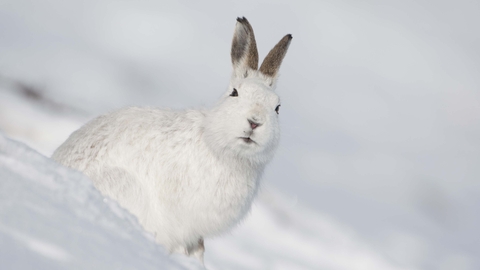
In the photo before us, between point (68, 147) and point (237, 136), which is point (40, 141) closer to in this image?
point (68, 147)

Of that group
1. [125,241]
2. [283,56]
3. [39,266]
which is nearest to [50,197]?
[125,241]

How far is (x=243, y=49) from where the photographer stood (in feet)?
16.4

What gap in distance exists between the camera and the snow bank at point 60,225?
1.68 metres

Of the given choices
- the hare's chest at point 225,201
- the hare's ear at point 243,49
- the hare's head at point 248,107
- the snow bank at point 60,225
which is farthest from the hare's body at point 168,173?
the snow bank at point 60,225

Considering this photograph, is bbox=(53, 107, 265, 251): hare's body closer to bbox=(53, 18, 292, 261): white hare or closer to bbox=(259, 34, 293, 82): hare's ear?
bbox=(53, 18, 292, 261): white hare

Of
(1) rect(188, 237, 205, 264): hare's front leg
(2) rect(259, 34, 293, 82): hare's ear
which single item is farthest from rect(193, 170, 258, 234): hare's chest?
(2) rect(259, 34, 293, 82): hare's ear

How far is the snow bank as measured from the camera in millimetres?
1682

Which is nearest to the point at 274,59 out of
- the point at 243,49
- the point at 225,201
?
the point at 243,49

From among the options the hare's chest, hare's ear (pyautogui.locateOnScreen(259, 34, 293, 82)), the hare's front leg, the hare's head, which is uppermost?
hare's ear (pyautogui.locateOnScreen(259, 34, 293, 82))

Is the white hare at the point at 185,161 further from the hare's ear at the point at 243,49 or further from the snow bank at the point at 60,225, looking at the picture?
the snow bank at the point at 60,225

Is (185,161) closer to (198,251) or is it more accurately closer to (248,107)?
(248,107)

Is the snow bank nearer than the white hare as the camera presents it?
Yes

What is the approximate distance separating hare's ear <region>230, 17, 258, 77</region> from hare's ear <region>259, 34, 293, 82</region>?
100 mm

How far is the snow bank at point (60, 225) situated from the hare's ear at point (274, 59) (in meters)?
2.85
